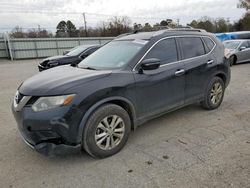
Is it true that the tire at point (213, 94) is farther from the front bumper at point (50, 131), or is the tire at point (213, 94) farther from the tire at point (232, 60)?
the tire at point (232, 60)

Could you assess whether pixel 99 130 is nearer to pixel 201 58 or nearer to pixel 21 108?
pixel 21 108

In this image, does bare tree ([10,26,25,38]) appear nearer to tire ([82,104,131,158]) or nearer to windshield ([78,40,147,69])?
windshield ([78,40,147,69])

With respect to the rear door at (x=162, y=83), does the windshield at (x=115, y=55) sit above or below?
above

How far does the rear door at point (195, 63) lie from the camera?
12.6ft

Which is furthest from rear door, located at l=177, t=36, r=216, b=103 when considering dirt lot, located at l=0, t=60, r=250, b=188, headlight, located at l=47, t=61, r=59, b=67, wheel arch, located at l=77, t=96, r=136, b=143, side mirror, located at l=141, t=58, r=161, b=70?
headlight, located at l=47, t=61, r=59, b=67

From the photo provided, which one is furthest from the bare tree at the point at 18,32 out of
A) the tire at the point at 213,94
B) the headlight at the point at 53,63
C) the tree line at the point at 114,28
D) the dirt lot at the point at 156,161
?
the tire at the point at 213,94

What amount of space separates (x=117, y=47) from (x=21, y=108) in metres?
1.92

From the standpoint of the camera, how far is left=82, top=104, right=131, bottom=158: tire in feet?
8.87

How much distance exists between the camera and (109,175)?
8.41ft

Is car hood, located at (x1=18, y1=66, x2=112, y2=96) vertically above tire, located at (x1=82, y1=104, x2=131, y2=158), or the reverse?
car hood, located at (x1=18, y1=66, x2=112, y2=96)

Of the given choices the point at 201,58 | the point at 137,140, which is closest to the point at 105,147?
the point at 137,140

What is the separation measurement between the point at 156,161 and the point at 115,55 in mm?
1827

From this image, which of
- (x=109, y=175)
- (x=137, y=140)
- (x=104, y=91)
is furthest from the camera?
(x=137, y=140)

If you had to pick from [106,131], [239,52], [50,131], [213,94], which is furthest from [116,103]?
[239,52]
